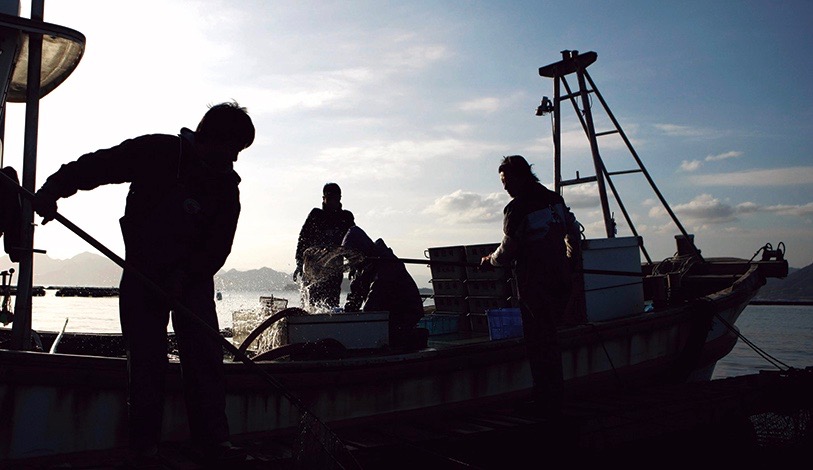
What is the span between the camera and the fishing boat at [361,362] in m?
4.12

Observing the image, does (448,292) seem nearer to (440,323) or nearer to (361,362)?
(440,323)

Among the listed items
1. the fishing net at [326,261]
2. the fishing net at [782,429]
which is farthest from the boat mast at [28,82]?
A: the fishing net at [782,429]

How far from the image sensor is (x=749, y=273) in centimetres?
1090

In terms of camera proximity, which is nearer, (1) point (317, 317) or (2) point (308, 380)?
(2) point (308, 380)

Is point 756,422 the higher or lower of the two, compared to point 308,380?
lower

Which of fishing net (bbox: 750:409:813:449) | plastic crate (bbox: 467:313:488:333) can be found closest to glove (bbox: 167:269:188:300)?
plastic crate (bbox: 467:313:488:333)

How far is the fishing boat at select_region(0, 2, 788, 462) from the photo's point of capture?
412 centimetres

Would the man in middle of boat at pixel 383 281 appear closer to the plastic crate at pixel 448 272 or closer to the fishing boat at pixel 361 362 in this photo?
the fishing boat at pixel 361 362

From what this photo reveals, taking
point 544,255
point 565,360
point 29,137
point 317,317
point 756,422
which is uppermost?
point 29,137

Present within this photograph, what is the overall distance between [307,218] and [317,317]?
10.6 ft

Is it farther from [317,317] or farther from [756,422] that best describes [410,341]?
[756,422]

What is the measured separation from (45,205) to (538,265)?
3700 millimetres

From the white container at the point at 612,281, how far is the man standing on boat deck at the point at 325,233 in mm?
3005

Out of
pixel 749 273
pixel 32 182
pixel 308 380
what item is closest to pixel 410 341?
pixel 308 380
